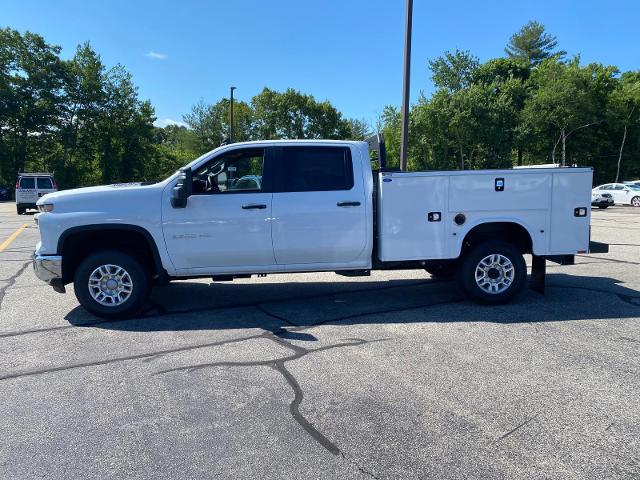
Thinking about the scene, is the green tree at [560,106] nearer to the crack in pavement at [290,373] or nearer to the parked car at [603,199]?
the parked car at [603,199]

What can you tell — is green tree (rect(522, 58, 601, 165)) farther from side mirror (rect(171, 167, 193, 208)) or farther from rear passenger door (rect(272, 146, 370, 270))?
side mirror (rect(171, 167, 193, 208))

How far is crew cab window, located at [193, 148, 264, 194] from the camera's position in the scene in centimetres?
612

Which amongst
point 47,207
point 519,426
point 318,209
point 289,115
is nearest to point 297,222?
point 318,209

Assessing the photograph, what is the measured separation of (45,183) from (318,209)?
2365 centimetres

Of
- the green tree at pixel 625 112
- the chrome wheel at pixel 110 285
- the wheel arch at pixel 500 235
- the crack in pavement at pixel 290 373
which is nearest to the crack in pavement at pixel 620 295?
the wheel arch at pixel 500 235

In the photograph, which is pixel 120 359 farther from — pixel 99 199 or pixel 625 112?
pixel 625 112

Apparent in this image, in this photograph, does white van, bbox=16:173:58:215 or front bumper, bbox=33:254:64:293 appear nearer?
front bumper, bbox=33:254:64:293

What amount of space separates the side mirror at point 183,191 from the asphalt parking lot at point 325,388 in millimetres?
1424

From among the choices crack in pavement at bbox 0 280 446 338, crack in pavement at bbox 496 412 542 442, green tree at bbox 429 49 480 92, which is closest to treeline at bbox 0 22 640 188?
green tree at bbox 429 49 480 92

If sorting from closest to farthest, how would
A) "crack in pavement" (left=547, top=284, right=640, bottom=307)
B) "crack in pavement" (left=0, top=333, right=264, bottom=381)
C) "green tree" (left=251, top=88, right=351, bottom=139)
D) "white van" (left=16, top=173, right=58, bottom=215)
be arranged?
"crack in pavement" (left=0, top=333, right=264, bottom=381) < "crack in pavement" (left=547, top=284, right=640, bottom=307) < "white van" (left=16, top=173, right=58, bottom=215) < "green tree" (left=251, top=88, right=351, bottom=139)

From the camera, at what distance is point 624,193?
31.8 meters

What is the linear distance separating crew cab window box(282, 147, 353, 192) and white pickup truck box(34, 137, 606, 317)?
0.01 metres

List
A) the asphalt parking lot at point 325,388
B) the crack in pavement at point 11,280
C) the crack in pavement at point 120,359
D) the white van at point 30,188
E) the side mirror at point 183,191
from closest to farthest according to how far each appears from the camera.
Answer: the asphalt parking lot at point 325,388, the crack in pavement at point 120,359, the side mirror at point 183,191, the crack in pavement at point 11,280, the white van at point 30,188

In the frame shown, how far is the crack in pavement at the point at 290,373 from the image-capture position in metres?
3.26
